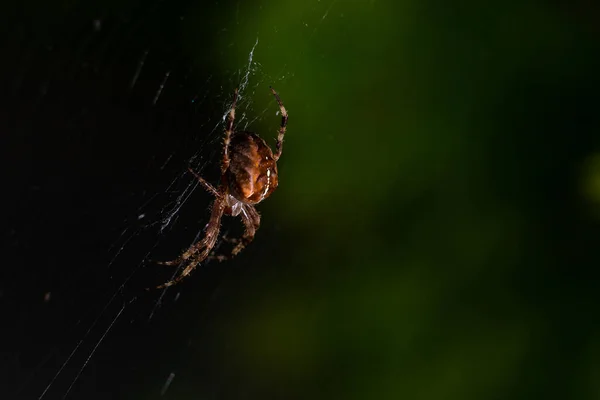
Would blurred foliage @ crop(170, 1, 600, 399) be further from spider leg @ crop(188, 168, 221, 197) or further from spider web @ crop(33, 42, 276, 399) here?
spider leg @ crop(188, 168, 221, 197)

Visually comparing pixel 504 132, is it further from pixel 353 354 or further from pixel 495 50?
pixel 353 354

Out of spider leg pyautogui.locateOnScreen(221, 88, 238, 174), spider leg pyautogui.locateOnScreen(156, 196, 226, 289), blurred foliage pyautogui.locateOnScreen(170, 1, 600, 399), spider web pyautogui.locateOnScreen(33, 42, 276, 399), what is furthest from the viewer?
blurred foliage pyautogui.locateOnScreen(170, 1, 600, 399)

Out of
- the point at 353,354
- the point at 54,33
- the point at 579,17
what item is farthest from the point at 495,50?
the point at 54,33

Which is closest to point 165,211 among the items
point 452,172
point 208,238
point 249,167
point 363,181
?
point 208,238

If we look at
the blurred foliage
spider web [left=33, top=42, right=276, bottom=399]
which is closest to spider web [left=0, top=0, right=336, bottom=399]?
spider web [left=33, top=42, right=276, bottom=399]


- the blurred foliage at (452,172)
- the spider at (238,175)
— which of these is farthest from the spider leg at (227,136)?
the blurred foliage at (452,172)

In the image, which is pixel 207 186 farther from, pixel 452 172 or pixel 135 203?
pixel 452 172

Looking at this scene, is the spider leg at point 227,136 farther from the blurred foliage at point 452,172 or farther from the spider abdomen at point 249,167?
the blurred foliage at point 452,172
